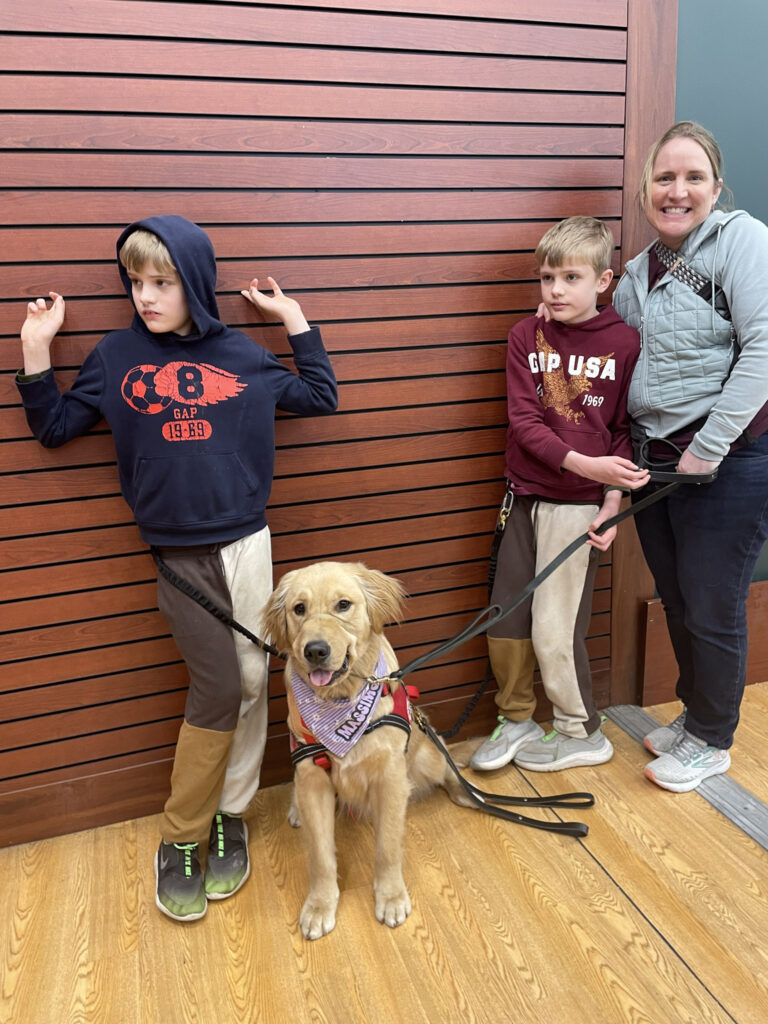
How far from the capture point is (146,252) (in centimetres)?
177

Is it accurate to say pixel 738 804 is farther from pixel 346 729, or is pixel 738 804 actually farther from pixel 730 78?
pixel 730 78

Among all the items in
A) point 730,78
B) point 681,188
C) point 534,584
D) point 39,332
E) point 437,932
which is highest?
point 730,78

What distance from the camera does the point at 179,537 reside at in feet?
6.41

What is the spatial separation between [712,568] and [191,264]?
5.81 ft

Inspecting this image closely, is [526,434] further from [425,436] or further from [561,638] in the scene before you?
[561,638]

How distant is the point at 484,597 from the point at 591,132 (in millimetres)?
1684

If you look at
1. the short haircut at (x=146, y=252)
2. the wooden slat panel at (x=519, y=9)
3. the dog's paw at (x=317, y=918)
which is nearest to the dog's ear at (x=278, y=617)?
the dog's paw at (x=317, y=918)

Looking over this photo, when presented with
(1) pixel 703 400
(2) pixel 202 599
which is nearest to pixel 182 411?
(2) pixel 202 599

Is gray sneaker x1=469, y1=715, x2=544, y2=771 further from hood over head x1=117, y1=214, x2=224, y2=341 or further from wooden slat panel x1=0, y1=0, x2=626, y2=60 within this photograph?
wooden slat panel x1=0, y1=0, x2=626, y2=60

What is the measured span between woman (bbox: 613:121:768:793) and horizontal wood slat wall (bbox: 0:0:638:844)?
47 cm

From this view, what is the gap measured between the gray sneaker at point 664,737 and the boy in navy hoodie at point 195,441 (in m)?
1.46

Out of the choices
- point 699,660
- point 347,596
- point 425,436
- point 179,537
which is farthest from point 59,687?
point 699,660

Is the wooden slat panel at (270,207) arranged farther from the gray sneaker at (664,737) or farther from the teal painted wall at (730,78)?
the gray sneaker at (664,737)

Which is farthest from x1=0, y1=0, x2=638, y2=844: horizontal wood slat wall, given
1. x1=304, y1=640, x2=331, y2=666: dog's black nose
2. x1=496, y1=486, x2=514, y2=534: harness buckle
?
x1=304, y1=640, x2=331, y2=666: dog's black nose
